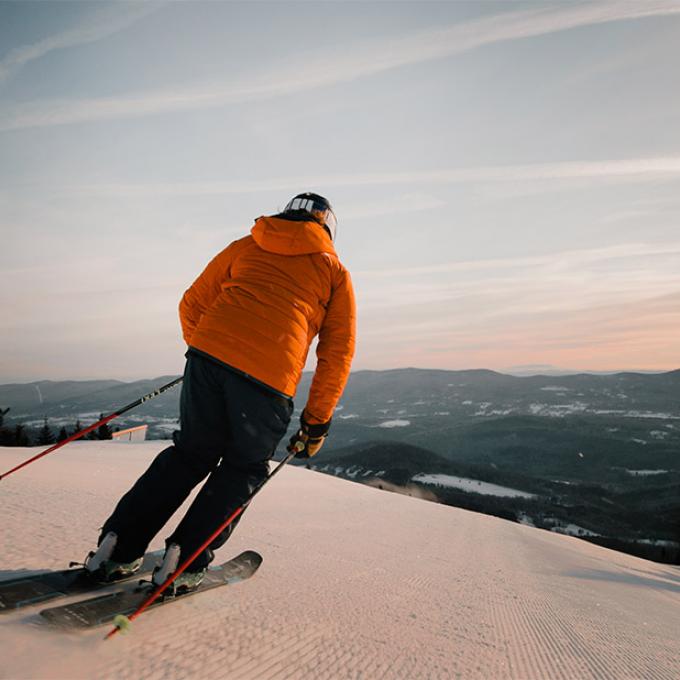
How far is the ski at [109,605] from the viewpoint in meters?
1.89

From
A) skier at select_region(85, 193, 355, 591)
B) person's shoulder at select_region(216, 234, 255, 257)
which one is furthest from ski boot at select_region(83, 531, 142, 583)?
person's shoulder at select_region(216, 234, 255, 257)

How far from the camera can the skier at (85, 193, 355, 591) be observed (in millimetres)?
2482

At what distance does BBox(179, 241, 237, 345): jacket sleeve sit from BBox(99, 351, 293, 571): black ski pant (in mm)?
616

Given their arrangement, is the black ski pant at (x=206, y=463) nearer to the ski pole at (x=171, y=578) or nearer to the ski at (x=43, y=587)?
the ski pole at (x=171, y=578)

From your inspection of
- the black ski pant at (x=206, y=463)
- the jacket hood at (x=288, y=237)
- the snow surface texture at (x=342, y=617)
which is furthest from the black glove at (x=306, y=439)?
the jacket hood at (x=288, y=237)

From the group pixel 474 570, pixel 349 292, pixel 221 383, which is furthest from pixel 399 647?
pixel 474 570

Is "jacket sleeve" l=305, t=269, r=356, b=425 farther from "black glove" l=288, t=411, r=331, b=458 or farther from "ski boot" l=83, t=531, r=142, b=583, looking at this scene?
"ski boot" l=83, t=531, r=142, b=583

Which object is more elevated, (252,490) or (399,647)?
(252,490)

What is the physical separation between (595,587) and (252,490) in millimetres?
4584

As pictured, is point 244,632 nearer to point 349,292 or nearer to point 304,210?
point 349,292

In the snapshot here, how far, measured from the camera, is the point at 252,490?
2664mm

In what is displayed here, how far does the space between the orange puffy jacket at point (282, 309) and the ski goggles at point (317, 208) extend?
23cm

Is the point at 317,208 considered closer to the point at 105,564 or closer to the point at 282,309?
the point at 282,309

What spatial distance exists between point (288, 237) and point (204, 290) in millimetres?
869
